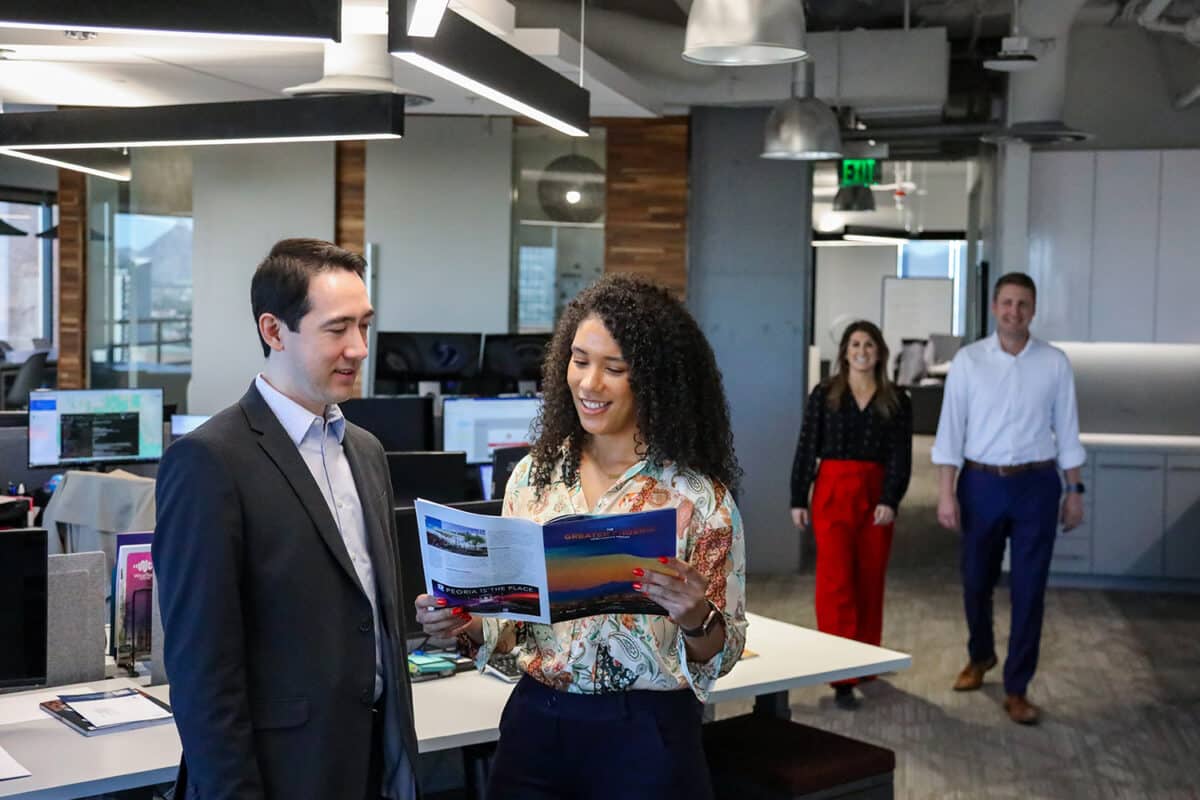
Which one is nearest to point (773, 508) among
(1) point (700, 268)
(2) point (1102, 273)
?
(1) point (700, 268)

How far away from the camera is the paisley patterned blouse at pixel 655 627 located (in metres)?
2.47

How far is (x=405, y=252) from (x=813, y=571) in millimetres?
3721

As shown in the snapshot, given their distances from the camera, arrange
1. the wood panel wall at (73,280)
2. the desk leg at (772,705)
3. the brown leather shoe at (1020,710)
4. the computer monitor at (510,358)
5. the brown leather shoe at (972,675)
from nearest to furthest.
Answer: the desk leg at (772,705), the brown leather shoe at (1020,710), the brown leather shoe at (972,675), the computer monitor at (510,358), the wood panel wall at (73,280)

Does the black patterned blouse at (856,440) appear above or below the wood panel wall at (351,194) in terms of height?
below

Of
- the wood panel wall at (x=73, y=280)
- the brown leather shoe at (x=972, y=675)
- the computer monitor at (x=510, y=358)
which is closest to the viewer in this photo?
the brown leather shoe at (x=972, y=675)

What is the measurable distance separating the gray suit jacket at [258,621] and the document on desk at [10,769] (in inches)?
23.7

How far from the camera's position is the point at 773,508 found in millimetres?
9383

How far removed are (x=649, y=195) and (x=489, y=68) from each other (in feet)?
16.5

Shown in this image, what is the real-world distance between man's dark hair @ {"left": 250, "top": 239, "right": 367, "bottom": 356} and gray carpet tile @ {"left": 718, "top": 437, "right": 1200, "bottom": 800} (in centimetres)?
352

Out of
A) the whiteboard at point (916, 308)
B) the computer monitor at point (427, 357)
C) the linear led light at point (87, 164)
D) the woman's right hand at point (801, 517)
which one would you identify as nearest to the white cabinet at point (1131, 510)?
the woman's right hand at point (801, 517)

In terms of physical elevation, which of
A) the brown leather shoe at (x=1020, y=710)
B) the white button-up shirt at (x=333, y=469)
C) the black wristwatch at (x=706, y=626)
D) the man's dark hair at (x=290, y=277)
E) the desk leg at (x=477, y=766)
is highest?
the man's dark hair at (x=290, y=277)

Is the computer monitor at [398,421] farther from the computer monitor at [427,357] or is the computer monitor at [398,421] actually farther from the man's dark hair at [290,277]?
A: the man's dark hair at [290,277]

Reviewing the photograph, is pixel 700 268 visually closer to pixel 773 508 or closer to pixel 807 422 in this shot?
pixel 773 508

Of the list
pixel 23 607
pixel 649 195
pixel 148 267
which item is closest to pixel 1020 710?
pixel 23 607
